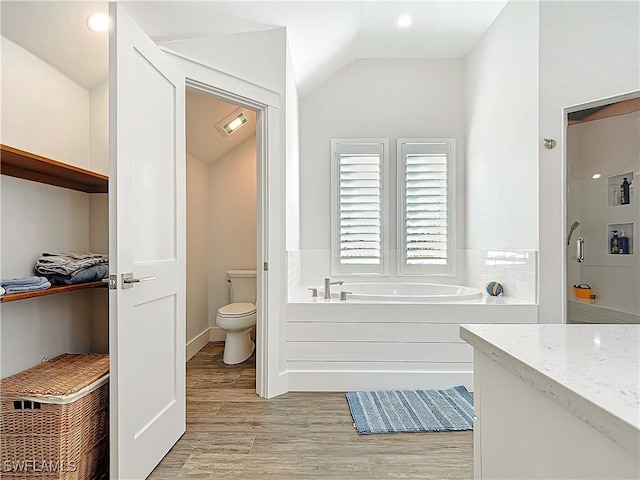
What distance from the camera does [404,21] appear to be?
3279mm

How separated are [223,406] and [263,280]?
0.86 metres

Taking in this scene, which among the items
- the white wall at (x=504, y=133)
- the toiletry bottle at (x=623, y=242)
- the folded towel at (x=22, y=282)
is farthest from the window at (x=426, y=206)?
the folded towel at (x=22, y=282)

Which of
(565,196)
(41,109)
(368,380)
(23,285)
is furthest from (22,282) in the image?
(565,196)

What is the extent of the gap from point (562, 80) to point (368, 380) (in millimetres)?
2457

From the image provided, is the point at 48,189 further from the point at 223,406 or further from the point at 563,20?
the point at 563,20

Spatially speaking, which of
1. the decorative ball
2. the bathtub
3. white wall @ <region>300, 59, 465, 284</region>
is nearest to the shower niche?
the decorative ball

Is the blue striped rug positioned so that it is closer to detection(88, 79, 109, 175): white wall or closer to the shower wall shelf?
the shower wall shelf

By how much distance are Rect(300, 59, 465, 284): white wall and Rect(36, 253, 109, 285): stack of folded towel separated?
7.45ft

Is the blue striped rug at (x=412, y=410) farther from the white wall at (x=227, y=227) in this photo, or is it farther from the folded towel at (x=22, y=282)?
the white wall at (x=227, y=227)

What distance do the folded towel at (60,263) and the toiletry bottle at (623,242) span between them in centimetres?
347

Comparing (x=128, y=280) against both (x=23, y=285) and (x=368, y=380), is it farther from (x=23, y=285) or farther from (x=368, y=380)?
(x=368, y=380)

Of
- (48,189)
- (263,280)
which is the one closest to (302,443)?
(263,280)

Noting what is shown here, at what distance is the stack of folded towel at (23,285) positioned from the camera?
A: 1.54 meters

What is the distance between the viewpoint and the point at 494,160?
11.0 feet
